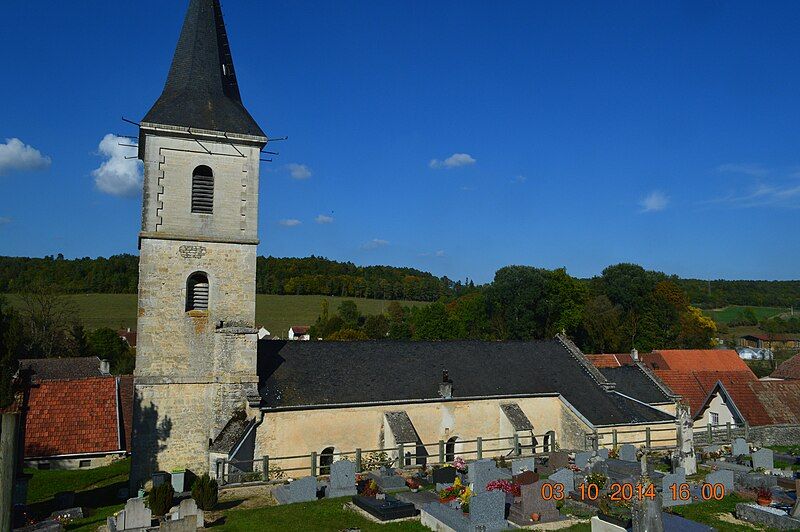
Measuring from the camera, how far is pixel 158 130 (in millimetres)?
19891

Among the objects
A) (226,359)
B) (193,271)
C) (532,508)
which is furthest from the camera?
(193,271)

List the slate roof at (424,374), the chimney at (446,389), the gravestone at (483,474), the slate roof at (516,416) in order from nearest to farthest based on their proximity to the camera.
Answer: the gravestone at (483,474)
the slate roof at (424,374)
the chimney at (446,389)
the slate roof at (516,416)

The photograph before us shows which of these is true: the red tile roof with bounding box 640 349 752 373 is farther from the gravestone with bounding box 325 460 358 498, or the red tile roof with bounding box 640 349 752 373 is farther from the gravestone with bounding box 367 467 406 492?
the gravestone with bounding box 325 460 358 498

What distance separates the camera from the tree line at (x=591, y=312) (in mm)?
58656

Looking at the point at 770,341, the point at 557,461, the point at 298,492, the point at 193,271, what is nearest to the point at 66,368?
the point at 193,271

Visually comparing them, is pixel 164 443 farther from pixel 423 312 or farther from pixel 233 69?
pixel 423 312

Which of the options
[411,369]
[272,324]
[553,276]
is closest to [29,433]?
[411,369]

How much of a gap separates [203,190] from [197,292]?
3.68 metres

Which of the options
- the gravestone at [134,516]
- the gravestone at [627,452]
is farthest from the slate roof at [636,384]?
the gravestone at [134,516]

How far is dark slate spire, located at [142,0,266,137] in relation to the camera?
68.1 feet

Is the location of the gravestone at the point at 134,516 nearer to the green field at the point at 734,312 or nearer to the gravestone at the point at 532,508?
the gravestone at the point at 532,508

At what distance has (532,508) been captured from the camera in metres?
14.6

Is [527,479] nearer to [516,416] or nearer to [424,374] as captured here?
[516,416]

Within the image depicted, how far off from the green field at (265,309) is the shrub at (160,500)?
58.3m
